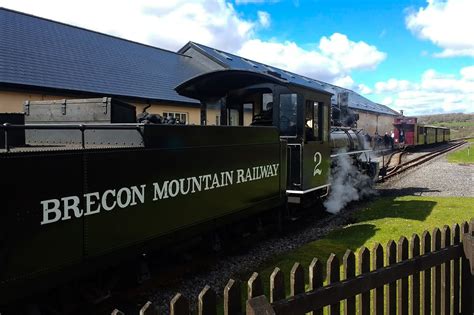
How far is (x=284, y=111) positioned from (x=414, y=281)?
179 inches

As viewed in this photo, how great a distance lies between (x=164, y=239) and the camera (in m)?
4.15

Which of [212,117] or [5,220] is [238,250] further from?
[5,220]

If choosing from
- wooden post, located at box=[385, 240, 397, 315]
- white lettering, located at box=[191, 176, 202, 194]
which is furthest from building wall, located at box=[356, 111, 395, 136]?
wooden post, located at box=[385, 240, 397, 315]

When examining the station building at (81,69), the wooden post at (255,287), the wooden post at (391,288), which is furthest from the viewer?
the station building at (81,69)

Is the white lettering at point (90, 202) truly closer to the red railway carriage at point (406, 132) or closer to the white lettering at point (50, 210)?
the white lettering at point (50, 210)

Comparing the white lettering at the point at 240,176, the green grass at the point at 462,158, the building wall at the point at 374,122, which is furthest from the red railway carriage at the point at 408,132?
the white lettering at the point at 240,176

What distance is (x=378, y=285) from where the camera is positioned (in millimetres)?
2580

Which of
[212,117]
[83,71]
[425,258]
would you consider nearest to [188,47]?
[83,71]

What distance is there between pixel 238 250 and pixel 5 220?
3.92 meters

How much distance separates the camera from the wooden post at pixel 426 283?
9.68ft

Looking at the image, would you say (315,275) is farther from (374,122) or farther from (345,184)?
(374,122)

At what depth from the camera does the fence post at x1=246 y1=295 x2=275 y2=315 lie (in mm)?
1868

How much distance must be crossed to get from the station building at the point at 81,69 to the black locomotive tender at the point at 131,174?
1.94 m

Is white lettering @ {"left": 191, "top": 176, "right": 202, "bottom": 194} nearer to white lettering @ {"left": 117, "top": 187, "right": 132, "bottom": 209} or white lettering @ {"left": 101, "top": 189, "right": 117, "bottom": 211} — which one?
white lettering @ {"left": 117, "top": 187, "right": 132, "bottom": 209}
